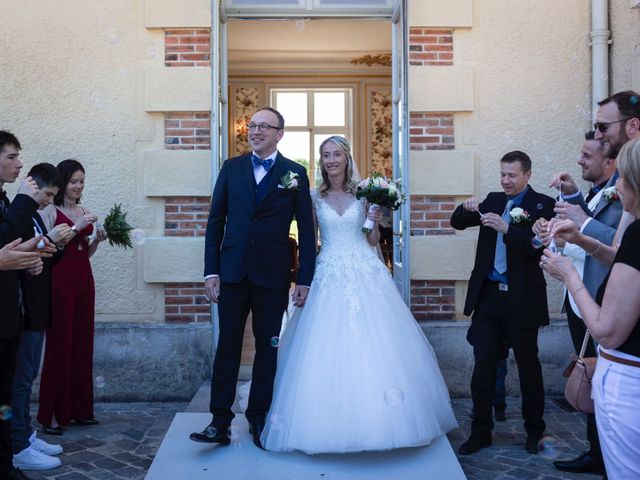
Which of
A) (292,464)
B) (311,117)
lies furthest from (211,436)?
(311,117)

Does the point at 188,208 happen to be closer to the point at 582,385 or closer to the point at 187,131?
the point at 187,131

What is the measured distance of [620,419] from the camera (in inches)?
101

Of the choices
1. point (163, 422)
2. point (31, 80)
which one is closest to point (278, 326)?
point (163, 422)

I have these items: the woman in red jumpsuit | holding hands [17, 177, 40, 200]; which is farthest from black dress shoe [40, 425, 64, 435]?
holding hands [17, 177, 40, 200]

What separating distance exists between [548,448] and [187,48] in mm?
4319

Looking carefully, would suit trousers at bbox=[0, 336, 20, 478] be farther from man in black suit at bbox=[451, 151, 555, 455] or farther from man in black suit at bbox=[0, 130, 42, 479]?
man in black suit at bbox=[451, 151, 555, 455]

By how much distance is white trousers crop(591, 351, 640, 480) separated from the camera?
2.54m

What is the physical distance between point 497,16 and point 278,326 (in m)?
3.58

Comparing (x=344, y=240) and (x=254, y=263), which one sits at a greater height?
(x=344, y=240)

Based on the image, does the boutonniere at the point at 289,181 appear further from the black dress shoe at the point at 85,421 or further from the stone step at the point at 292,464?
the black dress shoe at the point at 85,421

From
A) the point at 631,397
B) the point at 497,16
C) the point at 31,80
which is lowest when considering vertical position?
the point at 631,397

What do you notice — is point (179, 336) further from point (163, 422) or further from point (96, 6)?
point (96, 6)

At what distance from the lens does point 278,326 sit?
4660 mm

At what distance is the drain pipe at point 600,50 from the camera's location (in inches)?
249
